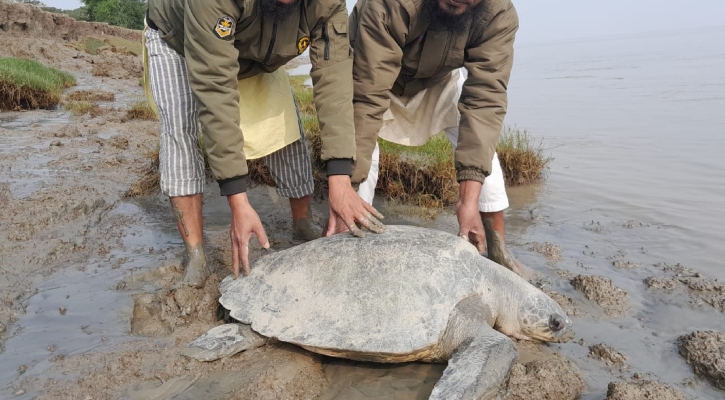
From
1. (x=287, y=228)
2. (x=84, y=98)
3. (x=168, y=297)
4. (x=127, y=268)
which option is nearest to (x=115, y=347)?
(x=168, y=297)

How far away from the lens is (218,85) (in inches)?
104

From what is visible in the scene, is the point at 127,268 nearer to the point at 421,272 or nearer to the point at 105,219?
the point at 105,219

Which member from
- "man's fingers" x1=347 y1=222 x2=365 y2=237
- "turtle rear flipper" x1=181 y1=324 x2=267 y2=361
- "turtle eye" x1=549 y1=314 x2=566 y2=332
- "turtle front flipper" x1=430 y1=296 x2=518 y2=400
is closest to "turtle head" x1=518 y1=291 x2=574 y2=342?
"turtle eye" x1=549 y1=314 x2=566 y2=332

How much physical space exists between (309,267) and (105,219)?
230 cm

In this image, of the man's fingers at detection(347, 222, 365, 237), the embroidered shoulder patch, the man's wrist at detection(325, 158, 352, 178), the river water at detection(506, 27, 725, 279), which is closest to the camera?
the embroidered shoulder patch

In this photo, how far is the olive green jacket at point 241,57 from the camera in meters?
2.62

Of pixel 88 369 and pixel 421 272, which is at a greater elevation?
pixel 421 272

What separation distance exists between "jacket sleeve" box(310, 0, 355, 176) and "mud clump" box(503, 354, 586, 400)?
1451mm

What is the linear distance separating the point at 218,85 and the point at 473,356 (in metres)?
1.89

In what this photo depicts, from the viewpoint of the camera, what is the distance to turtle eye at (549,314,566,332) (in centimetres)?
261

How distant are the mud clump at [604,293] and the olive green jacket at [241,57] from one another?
1718 mm

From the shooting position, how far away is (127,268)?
325cm

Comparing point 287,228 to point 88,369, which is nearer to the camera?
point 88,369

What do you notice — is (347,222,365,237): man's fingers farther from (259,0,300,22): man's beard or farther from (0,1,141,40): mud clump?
(0,1,141,40): mud clump
